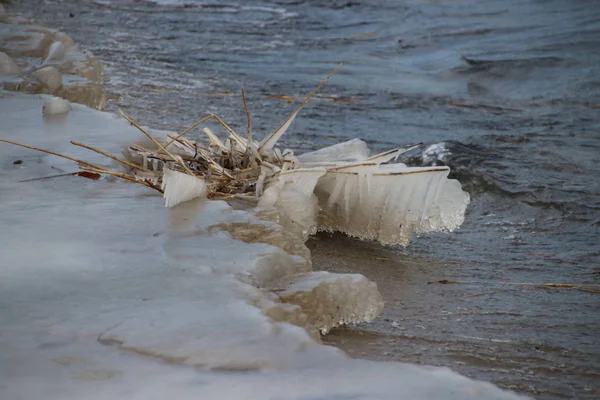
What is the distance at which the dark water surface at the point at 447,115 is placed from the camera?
6.28ft

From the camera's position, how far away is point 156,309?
5.51ft

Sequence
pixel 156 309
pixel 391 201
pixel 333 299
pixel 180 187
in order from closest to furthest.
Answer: pixel 156 309 < pixel 333 299 < pixel 180 187 < pixel 391 201

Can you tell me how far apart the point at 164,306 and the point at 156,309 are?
0.02 meters

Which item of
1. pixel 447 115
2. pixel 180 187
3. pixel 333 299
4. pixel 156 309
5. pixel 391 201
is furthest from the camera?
pixel 447 115

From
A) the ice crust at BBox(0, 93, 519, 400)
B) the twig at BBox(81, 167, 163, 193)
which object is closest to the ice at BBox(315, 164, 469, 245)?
the ice crust at BBox(0, 93, 519, 400)

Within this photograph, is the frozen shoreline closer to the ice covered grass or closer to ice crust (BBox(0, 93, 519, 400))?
ice crust (BBox(0, 93, 519, 400))

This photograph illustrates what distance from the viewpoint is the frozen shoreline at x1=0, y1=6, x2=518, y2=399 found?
1432 millimetres

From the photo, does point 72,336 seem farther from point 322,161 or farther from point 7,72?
point 7,72

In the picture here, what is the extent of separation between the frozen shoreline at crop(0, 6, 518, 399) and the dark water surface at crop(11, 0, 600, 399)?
0.72 ft

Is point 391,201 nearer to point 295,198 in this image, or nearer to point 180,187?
point 295,198

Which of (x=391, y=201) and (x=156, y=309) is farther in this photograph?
(x=391, y=201)

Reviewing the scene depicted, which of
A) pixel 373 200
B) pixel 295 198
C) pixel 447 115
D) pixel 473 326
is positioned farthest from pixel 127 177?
pixel 447 115

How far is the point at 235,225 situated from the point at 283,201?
A: 0.22 meters

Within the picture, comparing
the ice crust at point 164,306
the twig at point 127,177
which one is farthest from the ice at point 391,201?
the twig at point 127,177
